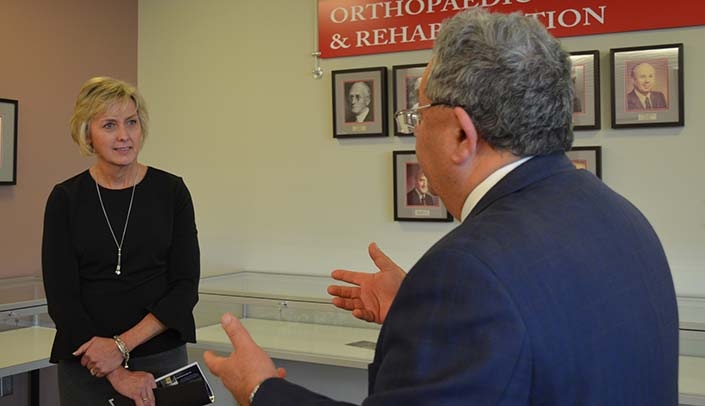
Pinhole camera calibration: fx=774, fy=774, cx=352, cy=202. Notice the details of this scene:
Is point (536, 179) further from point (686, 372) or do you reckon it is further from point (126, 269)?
point (686, 372)

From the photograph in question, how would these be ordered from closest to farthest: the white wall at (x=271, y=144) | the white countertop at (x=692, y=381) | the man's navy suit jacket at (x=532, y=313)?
the man's navy suit jacket at (x=532, y=313)
the white countertop at (x=692, y=381)
the white wall at (x=271, y=144)

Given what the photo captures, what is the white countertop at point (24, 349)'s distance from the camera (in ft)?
8.87

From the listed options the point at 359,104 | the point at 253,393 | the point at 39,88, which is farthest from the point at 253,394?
A: the point at 39,88

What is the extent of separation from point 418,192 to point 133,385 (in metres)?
1.74

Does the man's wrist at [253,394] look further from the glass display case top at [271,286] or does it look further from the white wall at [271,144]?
the white wall at [271,144]

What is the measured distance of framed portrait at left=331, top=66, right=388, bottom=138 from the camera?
349cm

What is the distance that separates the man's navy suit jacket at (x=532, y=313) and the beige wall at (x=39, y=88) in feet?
9.76

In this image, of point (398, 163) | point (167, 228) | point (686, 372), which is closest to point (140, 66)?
point (398, 163)

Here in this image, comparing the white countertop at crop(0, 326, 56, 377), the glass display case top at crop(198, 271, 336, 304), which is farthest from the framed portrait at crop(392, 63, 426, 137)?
the white countertop at crop(0, 326, 56, 377)

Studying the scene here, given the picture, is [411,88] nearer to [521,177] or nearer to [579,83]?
[579,83]

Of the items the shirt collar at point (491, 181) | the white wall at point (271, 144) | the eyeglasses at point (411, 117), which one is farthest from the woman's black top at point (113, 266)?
the white wall at point (271, 144)

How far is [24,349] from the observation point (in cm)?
297

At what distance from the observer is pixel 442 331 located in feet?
2.86

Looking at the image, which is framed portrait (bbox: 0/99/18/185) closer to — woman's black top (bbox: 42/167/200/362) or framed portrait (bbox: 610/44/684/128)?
woman's black top (bbox: 42/167/200/362)
